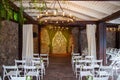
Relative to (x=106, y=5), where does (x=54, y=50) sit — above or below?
below

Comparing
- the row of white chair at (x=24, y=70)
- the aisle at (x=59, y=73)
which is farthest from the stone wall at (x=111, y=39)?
the row of white chair at (x=24, y=70)

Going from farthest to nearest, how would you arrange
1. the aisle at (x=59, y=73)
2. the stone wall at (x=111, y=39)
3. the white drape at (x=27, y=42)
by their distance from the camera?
the stone wall at (x=111, y=39) < the white drape at (x=27, y=42) < the aisle at (x=59, y=73)

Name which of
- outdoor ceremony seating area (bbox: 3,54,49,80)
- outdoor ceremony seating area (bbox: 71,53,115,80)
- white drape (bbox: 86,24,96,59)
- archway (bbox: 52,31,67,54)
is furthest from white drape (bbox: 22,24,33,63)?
archway (bbox: 52,31,67,54)

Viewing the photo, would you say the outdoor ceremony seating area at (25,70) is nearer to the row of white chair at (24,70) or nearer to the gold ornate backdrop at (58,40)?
the row of white chair at (24,70)

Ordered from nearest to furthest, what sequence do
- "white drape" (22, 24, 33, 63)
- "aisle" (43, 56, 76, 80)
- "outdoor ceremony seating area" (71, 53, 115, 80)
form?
1. "outdoor ceremony seating area" (71, 53, 115, 80)
2. "aisle" (43, 56, 76, 80)
3. "white drape" (22, 24, 33, 63)

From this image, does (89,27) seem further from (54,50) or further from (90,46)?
(54,50)

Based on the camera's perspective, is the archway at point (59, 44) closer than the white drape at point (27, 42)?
No

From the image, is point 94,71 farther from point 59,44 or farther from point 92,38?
point 59,44

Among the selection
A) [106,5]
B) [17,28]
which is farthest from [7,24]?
[106,5]

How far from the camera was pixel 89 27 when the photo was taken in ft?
41.4

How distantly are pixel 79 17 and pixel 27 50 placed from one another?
3378 millimetres

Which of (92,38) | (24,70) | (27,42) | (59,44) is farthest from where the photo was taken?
(59,44)

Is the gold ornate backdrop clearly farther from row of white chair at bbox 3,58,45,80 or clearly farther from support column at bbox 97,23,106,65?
row of white chair at bbox 3,58,45,80

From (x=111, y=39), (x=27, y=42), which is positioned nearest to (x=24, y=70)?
(x=27, y=42)
